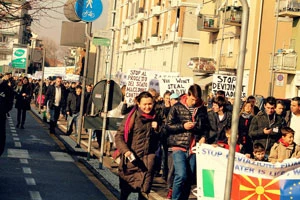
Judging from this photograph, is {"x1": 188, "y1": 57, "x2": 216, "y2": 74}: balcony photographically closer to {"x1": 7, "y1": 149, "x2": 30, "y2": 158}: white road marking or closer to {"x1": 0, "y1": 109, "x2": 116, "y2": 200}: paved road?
{"x1": 0, "y1": 109, "x2": 116, "y2": 200}: paved road

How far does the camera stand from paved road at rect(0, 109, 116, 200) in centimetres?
1317

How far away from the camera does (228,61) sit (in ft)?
187

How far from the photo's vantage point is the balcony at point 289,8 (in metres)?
48.4

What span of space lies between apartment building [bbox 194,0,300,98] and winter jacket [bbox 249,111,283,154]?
104ft

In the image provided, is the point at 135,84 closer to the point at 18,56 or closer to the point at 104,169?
the point at 104,169

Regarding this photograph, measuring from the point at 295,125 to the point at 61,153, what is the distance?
821cm

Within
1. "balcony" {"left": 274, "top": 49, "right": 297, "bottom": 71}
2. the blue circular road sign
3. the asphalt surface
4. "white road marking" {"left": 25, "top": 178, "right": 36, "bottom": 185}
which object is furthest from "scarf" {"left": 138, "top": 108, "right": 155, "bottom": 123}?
"balcony" {"left": 274, "top": 49, "right": 297, "bottom": 71}

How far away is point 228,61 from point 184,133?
148 feet

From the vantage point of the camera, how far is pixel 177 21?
6912 cm

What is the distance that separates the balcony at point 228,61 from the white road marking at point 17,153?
118 feet

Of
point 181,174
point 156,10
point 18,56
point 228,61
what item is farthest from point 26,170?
point 156,10

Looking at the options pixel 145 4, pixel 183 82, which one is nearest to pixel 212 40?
pixel 145 4

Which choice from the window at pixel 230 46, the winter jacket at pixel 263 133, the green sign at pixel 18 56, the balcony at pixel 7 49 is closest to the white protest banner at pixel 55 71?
the green sign at pixel 18 56

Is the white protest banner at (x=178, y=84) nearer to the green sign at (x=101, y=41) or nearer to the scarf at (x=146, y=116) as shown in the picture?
the green sign at (x=101, y=41)
